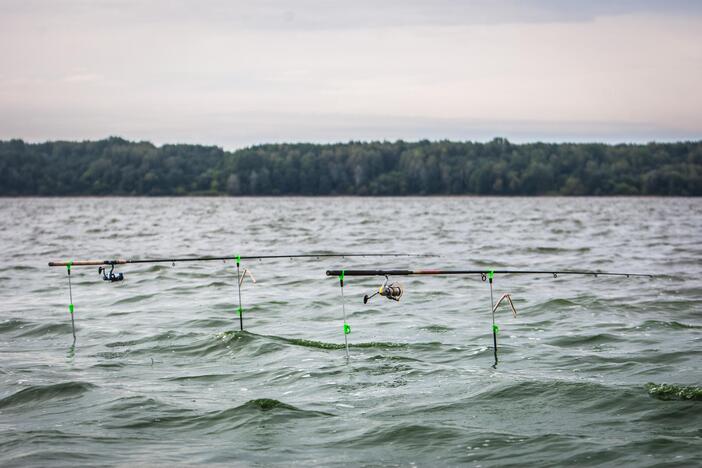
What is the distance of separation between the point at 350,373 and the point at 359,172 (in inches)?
6785

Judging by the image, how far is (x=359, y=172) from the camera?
606 feet

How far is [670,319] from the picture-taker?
692 inches

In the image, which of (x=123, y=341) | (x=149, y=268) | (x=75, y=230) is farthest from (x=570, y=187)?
(x=123, y=341)

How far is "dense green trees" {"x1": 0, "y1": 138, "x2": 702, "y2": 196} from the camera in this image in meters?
177

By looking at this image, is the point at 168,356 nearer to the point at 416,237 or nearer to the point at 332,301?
the point at 332,301

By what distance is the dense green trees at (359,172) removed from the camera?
177125 mm

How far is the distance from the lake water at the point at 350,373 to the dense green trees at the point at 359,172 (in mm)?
153652

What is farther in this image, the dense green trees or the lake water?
the dense green trees

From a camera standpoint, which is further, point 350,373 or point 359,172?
point 359,172

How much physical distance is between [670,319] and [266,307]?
8862mm

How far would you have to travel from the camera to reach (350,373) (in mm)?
13102

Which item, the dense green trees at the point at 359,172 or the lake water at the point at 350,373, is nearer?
the lake water at the point at 350,373

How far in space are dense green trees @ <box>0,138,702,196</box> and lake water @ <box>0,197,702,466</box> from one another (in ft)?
504

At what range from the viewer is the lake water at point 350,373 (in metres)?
9.74
